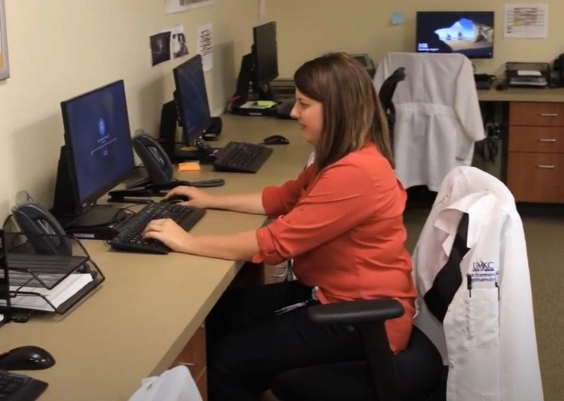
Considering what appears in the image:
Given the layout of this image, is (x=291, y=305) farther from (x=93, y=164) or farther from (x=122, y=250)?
(x=93, y=164)

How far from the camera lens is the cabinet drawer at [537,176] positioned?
4758mm

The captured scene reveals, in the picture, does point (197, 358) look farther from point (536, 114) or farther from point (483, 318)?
point (536, 114)

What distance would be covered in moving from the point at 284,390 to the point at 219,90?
8.16 ft

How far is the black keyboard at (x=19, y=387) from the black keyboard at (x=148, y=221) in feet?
2.32

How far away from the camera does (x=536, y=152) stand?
4.76 m

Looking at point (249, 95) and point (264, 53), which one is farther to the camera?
point (249, 95)

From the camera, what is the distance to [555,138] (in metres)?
4.70

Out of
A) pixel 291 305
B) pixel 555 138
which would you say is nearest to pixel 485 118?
pixel 555 138

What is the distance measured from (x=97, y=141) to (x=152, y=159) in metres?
0.42

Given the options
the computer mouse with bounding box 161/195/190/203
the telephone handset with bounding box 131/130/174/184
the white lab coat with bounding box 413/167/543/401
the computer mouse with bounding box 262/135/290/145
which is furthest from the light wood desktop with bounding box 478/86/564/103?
the white lab coat with bounding box 413/167/543/401

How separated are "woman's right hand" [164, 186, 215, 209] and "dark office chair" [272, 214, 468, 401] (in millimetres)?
723

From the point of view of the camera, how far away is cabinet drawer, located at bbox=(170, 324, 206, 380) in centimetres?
184

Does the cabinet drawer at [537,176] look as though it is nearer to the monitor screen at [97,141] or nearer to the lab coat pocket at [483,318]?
the monitor screen at [97,141]

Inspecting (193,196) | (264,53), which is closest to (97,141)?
(193,196)
